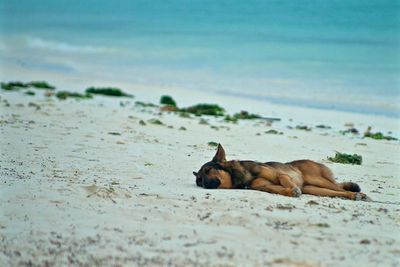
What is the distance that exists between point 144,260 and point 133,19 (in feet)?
139

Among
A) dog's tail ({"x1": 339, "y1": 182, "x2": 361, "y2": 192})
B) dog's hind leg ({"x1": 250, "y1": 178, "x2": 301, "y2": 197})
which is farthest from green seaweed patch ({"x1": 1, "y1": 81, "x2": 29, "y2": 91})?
dog's tail ({"x1": 339, "y1": 182, "x2": 361, "y2": 192})

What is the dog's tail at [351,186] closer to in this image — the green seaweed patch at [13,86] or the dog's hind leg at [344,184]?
the dog's hind leg at [344,184]

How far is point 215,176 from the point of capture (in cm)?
855

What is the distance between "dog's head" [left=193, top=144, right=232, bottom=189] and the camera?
847 centimetres

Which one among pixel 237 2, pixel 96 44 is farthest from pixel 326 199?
pixel 237 2

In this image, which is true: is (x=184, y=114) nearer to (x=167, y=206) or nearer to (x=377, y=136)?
(x=377, y=136)

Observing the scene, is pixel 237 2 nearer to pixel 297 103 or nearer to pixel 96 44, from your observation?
pixel 96 44

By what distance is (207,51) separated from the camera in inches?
1291

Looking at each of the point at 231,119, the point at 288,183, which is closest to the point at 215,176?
the point at 288,183

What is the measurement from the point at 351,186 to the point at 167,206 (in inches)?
89.6

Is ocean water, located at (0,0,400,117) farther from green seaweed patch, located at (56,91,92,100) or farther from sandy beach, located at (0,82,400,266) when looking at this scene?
sandy beach, located at (0,82,400,266)

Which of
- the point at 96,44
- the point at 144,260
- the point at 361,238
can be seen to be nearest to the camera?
the point at 144,260

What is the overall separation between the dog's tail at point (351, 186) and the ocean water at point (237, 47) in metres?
10.2

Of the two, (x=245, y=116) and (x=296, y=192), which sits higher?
(x=245, y=116)
